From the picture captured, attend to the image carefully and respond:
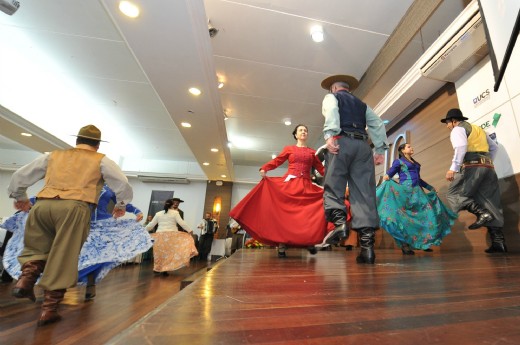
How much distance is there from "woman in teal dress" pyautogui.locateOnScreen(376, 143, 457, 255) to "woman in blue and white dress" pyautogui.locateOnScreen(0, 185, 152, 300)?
253 centimetres

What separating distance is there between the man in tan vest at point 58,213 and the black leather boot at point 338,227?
157cm

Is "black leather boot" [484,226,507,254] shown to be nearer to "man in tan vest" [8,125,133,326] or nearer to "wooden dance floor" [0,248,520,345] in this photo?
"wooden dance floor" [0,248,520,345]

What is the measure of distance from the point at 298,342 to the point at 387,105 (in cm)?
467

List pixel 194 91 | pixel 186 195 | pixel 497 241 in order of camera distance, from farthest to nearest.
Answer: pixel 186 195
pixel 194 91
pixel 497 241

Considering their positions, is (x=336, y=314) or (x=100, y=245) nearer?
(x=336, y=314)

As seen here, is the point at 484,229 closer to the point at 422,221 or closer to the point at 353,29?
the point at 422,221

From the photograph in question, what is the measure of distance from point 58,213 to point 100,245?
61cm

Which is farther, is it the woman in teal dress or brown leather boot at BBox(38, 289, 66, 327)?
the woman in teal dress

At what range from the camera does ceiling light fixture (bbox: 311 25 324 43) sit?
3.54 metres

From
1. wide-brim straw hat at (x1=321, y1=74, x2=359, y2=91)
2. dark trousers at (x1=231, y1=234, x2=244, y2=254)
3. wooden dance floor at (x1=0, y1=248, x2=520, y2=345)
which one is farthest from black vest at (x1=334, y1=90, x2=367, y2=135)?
dark trousers at (x1=231, y1=234, x2=244, y2=254)

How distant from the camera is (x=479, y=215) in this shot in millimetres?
2600

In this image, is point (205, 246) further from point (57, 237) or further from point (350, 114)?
point (350, 114)

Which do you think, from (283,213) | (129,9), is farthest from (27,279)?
(129,9)

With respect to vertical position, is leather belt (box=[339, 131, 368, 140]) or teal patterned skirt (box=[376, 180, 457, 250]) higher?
leather belt (box=[339, 131, 368, 140])
